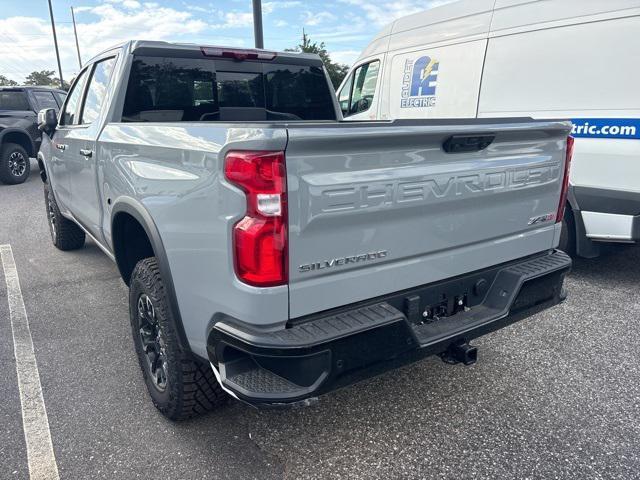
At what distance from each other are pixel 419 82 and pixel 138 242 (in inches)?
168

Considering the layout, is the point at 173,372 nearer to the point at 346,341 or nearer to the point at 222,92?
the point at 346,341

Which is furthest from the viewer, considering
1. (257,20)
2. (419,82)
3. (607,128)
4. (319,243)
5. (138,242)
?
(257,20)

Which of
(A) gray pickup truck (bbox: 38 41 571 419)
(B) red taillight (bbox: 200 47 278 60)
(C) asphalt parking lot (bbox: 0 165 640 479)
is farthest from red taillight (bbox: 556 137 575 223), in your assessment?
(B) red taillight (bbox: 200 47 278 60)

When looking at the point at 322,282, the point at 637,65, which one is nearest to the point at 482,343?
the point at 322,282

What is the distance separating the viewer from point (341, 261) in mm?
2064

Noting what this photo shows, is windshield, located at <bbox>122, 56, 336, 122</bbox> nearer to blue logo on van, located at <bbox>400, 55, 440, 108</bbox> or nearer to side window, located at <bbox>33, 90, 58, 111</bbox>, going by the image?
blue logo on van, located at <bbox>400, 55, 440, 108</bbox>

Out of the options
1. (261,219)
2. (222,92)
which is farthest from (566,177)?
(222,92)

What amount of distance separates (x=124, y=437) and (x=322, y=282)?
143cm

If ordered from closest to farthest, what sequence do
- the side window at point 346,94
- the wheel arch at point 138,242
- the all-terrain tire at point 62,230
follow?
the wheel arch at point 138,242
the all-terrain tire at point 62,230
the side window at point 346,94

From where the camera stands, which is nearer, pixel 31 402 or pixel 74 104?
pixel 31 402

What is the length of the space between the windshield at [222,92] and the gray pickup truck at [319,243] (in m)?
0.33

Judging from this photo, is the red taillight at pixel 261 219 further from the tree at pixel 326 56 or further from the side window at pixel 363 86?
the tree at pixel 326 56

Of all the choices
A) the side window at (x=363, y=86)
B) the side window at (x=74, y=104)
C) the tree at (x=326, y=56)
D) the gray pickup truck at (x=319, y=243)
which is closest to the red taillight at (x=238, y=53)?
the gray pickup truck at (x=319, y=243)

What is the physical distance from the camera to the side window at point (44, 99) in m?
11.7
